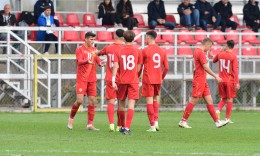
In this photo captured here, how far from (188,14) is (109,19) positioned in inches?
110

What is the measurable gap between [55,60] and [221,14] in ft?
23.6

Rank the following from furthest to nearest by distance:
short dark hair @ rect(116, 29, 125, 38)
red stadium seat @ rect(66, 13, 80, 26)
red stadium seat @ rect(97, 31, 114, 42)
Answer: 1. red stadium seat @ rect(66, 13, 80, 26)
2. red stadium seat @ rect(97, 31, 114, 42)
3. short dark hair @ rect(116, 29, 125, 38)

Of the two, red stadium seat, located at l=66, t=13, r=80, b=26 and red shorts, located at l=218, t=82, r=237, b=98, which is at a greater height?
red stadium seat, located at l=66, t=13, r=80, b=26

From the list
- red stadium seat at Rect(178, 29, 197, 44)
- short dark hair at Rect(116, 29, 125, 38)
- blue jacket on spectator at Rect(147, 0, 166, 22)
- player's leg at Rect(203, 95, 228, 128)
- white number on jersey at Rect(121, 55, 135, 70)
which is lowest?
player's leg at Rect(203, 95, 228, 128)

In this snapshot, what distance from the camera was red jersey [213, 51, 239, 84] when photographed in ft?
79.8

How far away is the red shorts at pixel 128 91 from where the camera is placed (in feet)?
63.1

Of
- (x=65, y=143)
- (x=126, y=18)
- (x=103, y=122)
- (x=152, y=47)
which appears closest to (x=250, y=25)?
(x=126, y=18)

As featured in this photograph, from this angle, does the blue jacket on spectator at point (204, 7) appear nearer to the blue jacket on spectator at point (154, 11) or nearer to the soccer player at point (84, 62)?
the blue jacket on spectator at point (154, 11)

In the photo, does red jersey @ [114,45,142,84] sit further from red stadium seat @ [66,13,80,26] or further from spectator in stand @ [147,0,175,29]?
red stadium seat @ [66,13,80,26]

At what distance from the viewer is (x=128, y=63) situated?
19141 mm

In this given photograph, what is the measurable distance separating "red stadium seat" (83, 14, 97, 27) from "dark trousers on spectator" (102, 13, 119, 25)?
2.22 ft

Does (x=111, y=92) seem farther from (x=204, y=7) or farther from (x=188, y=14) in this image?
(x=204, y=7)

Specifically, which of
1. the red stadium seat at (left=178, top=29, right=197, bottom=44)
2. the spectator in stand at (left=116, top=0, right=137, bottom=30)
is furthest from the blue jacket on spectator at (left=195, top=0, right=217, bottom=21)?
the spectator in stand at (left=116, top=0, right=137, bottom=30)

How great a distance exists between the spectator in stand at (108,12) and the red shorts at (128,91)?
13.0 m
